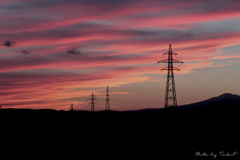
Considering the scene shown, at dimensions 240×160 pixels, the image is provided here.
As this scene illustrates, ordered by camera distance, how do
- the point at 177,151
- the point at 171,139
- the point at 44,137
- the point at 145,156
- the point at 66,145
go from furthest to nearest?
the point at 44,137
the point at 171,139
the point at 66,145
the point at 177,151
the point at 145,156

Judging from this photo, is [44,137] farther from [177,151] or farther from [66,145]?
[177,151]

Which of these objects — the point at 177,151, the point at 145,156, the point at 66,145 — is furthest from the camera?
the point at 66,145

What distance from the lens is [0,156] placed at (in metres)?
48.1

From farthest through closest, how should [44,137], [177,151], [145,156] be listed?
[44,137]
[177,151]
[145,156]

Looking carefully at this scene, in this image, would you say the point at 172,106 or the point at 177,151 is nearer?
the point at 177,151

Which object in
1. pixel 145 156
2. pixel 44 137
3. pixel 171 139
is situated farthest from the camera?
pixel 44 137

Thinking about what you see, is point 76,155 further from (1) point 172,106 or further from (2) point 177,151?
(1) point 172,106

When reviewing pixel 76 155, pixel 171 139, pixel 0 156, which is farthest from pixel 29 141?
pixel 171 139

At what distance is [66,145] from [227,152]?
25779 millimetres

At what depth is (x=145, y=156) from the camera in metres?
45.5

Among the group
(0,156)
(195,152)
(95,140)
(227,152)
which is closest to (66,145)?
(95,140)

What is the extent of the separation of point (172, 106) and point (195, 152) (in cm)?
2170

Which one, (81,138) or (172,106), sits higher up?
(172,106)

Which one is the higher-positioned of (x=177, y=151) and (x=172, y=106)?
(x=172, y=106)
